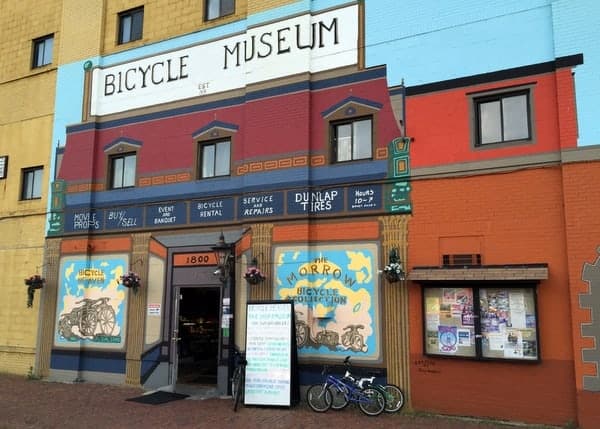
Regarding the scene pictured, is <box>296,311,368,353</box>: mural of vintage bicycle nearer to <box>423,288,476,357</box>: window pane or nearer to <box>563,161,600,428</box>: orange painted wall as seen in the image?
<box>423,288,476,357</box>: window pane

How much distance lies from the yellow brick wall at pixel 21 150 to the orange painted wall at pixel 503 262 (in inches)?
403

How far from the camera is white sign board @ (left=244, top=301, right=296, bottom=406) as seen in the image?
34.6 feet

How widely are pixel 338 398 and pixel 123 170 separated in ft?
26.4

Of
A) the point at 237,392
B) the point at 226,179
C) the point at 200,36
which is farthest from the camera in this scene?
the point at 200,36

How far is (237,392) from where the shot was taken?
416 inches

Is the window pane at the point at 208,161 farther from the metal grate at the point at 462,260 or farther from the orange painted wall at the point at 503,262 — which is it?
the metal grate at the point at 462,260

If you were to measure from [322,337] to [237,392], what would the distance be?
1.93 metres

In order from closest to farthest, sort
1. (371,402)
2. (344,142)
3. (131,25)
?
(371,402) → (344,142) → (131,25)

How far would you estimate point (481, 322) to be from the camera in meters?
9.72

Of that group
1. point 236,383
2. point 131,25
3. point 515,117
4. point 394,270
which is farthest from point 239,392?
point 131,25

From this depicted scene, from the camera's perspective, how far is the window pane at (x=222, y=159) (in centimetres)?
1297

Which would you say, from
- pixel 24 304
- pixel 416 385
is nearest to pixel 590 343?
pixel 416 385

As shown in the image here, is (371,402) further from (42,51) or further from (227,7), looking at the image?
(42,51)

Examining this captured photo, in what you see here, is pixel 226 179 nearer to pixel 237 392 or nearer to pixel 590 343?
pixel 237 392
